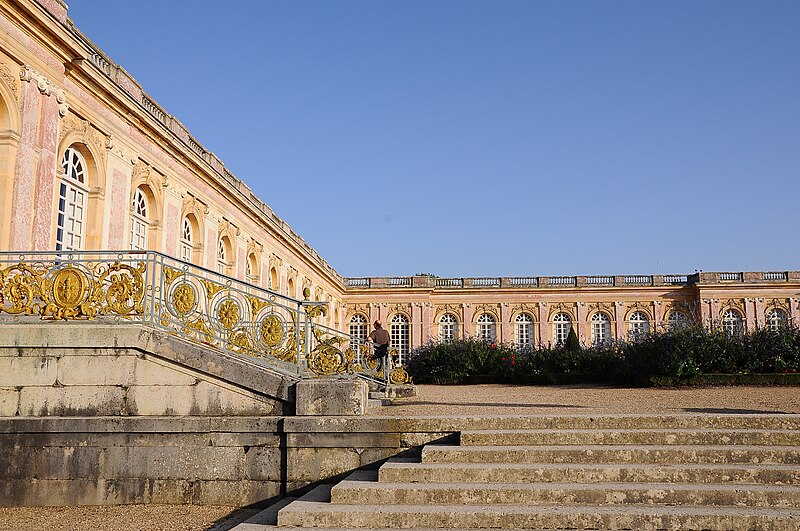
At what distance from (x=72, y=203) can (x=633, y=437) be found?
10.6 m

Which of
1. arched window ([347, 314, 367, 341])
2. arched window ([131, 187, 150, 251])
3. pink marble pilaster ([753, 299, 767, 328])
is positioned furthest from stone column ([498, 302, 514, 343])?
arched window ([131, 187, 150, 251])

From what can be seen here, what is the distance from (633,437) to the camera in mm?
5539

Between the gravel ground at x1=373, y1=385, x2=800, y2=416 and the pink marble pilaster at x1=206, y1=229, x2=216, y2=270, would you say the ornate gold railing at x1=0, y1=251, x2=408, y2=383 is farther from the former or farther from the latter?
the pink marble pilaster at x1=206, y1=229, x2=216, y2=270

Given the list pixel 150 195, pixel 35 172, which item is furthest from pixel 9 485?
pixel 150 195

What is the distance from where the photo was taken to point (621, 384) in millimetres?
16781

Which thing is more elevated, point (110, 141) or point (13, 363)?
point (110, 141)

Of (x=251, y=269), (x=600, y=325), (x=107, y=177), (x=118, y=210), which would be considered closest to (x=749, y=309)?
(x=600, y=325)

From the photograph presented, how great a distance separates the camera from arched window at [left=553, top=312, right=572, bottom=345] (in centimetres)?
3984

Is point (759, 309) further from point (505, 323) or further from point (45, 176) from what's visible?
point (45, 176)

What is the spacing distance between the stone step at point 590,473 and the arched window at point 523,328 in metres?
35.3

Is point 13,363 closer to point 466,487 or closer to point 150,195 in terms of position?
point 466,487

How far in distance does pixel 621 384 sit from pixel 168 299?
1296 cm

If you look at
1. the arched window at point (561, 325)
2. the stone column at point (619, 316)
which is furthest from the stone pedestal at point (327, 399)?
the stone column at point (619, 316)

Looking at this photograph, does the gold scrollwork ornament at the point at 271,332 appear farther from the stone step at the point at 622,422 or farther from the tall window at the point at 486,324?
the tall window at the point at 486,324
